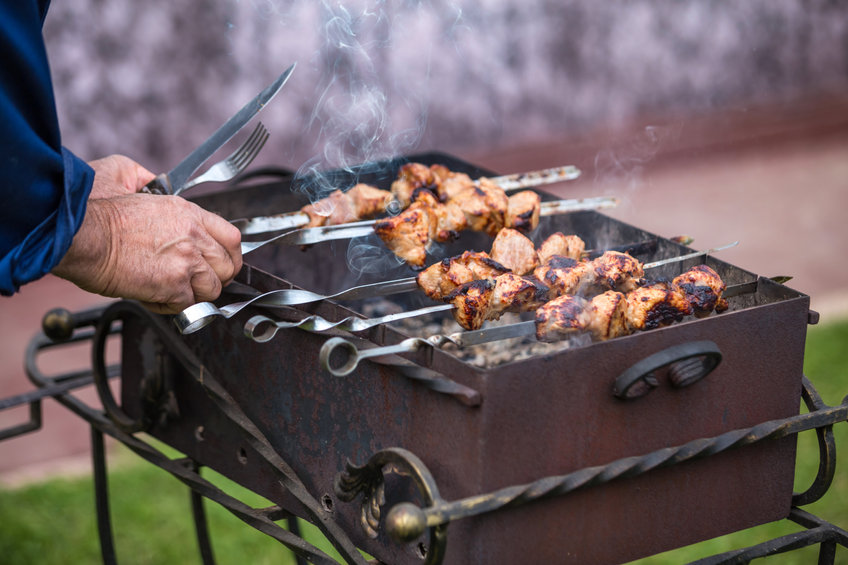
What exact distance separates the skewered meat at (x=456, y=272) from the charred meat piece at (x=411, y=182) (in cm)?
56

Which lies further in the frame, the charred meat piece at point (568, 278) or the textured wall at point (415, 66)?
the textured wall at point (415, 66)

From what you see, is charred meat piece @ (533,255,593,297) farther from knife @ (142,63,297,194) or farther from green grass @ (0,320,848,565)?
green grass @ (0,320,848,565)

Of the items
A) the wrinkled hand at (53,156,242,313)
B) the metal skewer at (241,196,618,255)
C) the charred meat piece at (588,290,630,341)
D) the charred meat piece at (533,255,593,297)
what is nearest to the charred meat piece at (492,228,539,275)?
the charred meat piece at (533,255,593,297)

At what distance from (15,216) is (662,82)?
6.30 meters

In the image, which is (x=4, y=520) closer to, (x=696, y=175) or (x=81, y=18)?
(x=81, y=18)

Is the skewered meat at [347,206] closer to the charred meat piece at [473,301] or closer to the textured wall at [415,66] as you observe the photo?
the charred meat piece at [473,301]

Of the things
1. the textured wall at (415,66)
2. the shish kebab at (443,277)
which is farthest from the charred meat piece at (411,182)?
the textured wall at (415,66)

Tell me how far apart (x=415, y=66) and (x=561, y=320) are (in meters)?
4.87

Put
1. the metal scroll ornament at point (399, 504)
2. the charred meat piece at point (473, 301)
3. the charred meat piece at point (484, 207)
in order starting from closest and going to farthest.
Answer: the metal scroll ornament at point (399, 504) → the charred meat piece at point (473, 301) → the charred meat piece at point (484, 207)

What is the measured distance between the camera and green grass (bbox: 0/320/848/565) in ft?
12.6

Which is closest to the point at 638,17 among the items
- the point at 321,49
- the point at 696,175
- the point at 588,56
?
the point at 588,56

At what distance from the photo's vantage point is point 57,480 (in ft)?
13.9

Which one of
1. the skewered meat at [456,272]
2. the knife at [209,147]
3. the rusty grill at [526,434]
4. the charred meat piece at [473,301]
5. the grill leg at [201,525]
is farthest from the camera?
the grill leg at [201,525]

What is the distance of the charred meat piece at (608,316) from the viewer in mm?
1785
